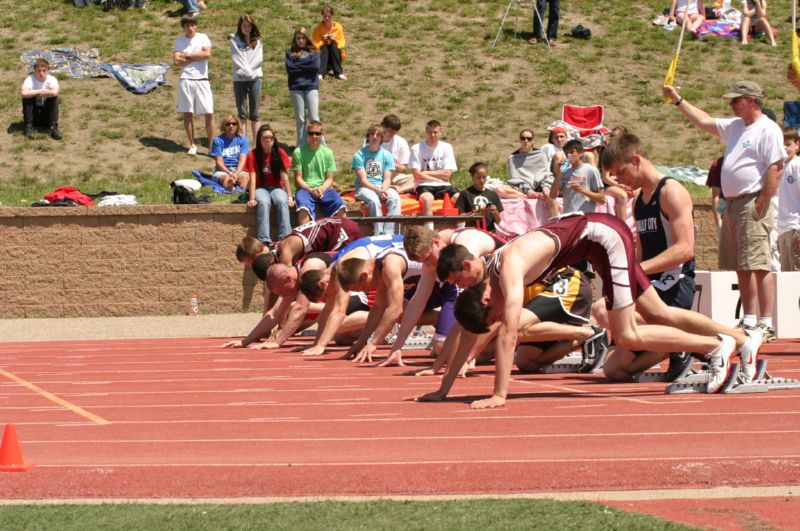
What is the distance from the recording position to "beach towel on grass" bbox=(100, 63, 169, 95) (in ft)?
82.4

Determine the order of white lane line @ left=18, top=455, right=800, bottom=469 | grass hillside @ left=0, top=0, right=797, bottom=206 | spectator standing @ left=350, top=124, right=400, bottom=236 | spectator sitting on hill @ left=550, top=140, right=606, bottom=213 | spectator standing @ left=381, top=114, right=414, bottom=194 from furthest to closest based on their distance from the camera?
1. grass hillside @ left=0, top=0, right=797, bottom=206
2. spectator standing @ left=381, top=114, right=414, bottom=194
3. spectator standing @ left=350, top=124, right=400, bottom=236
4. spectator sitting on hill @ left=550, top=140, right=606, bottom=213
5. white lane line @ left=18, top=455, right=800, bottom=469

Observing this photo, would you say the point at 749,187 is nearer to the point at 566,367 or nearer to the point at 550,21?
the point at 566,367

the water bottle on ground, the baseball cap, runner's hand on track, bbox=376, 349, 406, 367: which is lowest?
the water bottle on ground

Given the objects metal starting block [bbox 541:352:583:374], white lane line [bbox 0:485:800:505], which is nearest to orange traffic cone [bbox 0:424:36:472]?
white lane line [bbox 0:485:800:505]

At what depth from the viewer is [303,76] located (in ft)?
66.6

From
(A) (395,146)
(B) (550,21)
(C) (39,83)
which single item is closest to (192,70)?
(C) (39,83)

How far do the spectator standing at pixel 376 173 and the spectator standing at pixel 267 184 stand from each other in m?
0.93

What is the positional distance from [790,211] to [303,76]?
8.99 m

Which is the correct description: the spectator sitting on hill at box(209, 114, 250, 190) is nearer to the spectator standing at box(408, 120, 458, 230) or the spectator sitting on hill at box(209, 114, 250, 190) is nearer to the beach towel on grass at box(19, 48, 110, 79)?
the spectator standing at box(408, 120, 458, 230)

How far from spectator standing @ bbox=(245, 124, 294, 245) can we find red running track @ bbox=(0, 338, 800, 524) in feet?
19.8

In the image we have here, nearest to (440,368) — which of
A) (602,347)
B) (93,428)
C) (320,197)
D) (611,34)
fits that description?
(602,347)

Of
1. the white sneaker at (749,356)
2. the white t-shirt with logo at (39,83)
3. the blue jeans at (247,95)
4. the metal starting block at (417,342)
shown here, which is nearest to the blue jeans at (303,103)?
the blue jeans at (247,95)

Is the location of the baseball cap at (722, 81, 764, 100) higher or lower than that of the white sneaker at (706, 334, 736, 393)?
higher

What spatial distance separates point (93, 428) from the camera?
792 cm
